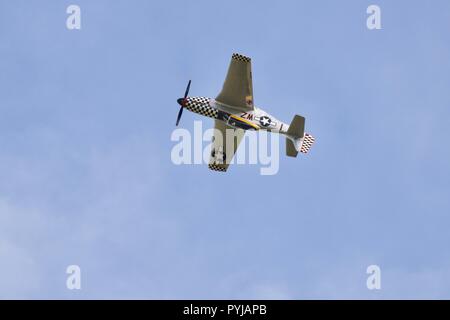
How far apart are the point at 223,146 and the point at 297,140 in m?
7.10

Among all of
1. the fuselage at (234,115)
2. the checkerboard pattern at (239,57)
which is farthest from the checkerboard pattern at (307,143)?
the checkerboard pattern at (239,57)

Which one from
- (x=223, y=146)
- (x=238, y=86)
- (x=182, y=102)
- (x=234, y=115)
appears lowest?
(x=223, y=146)

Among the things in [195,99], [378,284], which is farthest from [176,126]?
[378,284]

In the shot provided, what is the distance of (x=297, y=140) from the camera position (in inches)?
2392

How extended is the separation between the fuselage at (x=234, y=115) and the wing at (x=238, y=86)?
0.48 metres

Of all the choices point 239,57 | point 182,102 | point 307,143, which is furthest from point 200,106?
point 307,143

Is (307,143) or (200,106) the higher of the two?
(200,106)

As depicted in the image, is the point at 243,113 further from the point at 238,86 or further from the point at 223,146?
the point at 223,146

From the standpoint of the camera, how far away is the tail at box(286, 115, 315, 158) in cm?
5981

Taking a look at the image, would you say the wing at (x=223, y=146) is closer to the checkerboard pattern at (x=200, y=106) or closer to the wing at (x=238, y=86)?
the checkerboard pattern at (x=200, y=106)

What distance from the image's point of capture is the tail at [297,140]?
59.8 m
